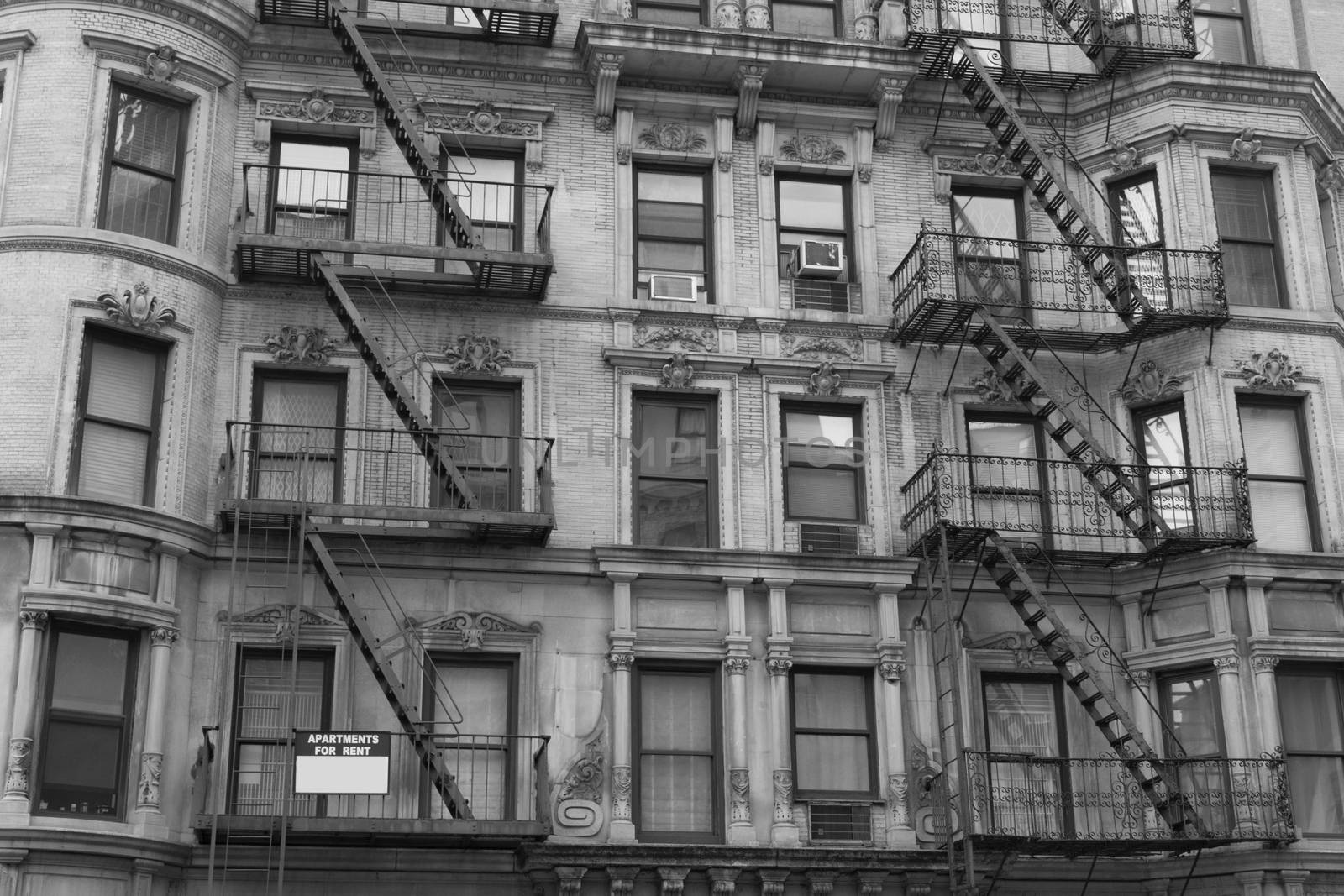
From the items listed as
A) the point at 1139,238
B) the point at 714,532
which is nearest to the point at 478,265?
the point at 714,532

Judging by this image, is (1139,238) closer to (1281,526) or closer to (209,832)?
(1281,526)

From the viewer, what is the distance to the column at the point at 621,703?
21.5 m

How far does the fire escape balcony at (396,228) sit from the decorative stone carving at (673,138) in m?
1.80

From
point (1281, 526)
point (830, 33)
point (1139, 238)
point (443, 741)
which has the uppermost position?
point (830, 33)

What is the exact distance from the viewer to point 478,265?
23.0m

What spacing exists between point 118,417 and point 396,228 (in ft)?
14.9

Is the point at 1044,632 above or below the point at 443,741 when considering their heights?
above

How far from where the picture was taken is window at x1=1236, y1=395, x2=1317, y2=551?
78.6 ft

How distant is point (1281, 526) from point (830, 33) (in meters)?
9.48

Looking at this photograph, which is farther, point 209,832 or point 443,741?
point 443,741

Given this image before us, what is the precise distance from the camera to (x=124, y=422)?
2191cm

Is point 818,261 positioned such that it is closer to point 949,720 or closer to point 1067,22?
point 1067,22

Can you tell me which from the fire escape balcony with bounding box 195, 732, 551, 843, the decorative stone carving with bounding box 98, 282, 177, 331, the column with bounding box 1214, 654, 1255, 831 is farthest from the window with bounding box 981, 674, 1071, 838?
the decorative stone carving with bounding box 98, 282, 177, 331

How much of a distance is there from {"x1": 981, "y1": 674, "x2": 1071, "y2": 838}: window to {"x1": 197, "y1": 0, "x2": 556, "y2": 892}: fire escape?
19.3ft
